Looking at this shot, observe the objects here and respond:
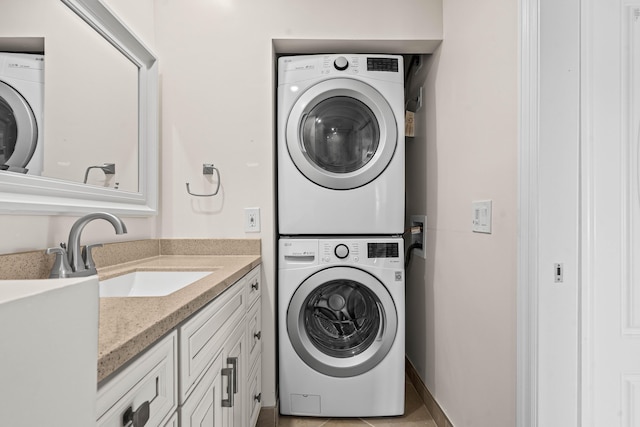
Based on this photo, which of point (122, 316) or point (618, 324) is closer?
point (122, 316)

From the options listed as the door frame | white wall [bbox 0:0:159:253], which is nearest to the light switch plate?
the door frame

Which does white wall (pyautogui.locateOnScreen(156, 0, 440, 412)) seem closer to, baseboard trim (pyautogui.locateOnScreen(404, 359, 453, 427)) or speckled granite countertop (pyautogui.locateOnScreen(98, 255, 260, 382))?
speckled granite countertop (pyautogui.locateOnScreen(98, 255, 260, 382))

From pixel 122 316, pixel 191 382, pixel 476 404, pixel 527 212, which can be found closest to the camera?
pixel 122 316

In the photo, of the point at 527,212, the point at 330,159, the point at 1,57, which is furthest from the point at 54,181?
the point at 527,212

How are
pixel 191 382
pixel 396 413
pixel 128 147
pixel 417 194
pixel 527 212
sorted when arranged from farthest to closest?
pixel 417 194 < pixel 396 413 < pixel 128 147 < pixel 527 212 < pixel 191 382

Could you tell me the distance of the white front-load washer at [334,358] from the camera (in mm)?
1788

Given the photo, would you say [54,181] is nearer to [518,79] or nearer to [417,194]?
[518,79]

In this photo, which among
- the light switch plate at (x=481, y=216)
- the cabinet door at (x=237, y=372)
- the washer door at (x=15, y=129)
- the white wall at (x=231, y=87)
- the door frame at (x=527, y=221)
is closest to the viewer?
the washer door at (x=15, y=129)

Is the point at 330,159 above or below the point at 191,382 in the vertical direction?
above

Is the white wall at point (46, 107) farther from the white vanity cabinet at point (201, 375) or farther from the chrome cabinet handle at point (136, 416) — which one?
the chrome cabinet handle at point (136, 416)

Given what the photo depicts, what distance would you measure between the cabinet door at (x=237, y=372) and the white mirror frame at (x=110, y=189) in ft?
2.19

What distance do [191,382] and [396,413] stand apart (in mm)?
1344

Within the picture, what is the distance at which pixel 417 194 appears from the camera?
7.27 ft

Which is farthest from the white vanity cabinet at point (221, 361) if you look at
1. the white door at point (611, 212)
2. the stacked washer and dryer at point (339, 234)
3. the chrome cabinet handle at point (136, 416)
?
the white door at point (611, 212)
